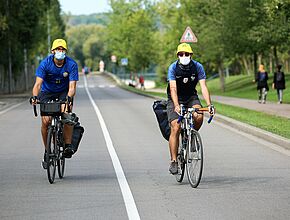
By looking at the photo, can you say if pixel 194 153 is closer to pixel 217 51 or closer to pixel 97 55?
pixel 217 51

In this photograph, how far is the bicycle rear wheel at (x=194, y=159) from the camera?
399 inches

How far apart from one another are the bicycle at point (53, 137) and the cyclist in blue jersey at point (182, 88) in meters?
1.59

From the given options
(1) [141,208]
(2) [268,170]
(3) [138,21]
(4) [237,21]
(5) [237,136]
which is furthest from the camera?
(3) [138,21]

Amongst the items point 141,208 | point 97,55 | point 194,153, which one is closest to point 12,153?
point 194,153

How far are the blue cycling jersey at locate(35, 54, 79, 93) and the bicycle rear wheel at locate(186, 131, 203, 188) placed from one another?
76.0 inches

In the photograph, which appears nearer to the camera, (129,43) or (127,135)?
(127,135)

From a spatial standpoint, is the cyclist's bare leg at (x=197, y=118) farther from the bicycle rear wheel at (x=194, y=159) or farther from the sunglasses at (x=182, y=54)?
the sunglasses at (x=182, y=54)

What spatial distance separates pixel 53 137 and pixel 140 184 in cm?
141

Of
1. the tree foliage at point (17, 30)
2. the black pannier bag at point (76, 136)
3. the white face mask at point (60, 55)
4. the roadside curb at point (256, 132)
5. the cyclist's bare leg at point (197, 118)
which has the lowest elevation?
the roadside curb at point (256, 132)

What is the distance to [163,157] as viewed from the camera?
13992 mm

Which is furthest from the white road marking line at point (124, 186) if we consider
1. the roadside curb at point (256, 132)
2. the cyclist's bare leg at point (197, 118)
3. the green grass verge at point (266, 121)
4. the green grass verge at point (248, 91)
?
the green grass verge at point (248, 91)

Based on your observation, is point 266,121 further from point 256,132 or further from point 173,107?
point 173,107

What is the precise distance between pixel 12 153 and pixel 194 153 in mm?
5691

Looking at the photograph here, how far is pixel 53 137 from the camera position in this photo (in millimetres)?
10945
